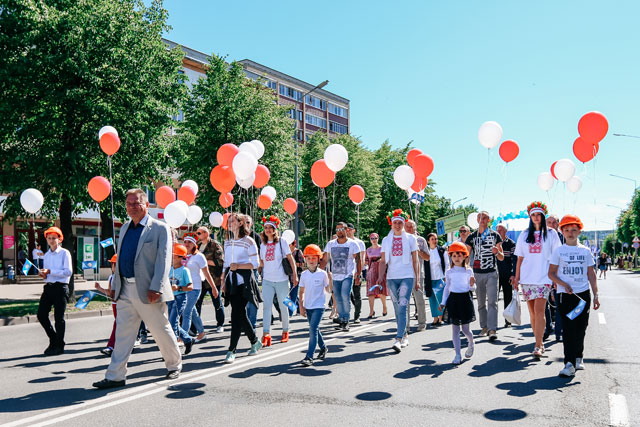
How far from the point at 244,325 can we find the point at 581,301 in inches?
159

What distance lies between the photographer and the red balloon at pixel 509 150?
10.3 m

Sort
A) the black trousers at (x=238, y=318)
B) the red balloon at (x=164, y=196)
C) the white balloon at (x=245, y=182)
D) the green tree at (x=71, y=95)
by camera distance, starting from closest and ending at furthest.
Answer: the black trousers at (x=238, y=318)
the white balloon at (x=245, y=182)
the red balloon at (x=164, y=196)
the green tree at (x=71, y=95)

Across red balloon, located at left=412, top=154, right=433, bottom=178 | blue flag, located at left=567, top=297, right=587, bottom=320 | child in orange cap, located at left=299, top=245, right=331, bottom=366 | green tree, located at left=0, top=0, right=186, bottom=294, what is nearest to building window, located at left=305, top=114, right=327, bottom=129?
green tree, located at left=0, top=0, right=186, bottom=294

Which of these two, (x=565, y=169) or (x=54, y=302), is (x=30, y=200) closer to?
(x=54, y=302)

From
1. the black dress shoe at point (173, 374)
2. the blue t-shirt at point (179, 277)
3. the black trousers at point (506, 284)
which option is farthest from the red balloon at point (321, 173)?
the black dress shoe at point (173, 374)

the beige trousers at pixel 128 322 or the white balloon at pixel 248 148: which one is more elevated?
the white balloon at pixel 248 148

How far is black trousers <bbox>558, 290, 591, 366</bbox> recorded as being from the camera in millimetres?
5988

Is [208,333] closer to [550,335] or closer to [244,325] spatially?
[244,325]

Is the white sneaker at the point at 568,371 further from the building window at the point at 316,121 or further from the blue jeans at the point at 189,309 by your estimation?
the building window at the point at 316,121

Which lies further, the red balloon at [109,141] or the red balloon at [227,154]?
the red balloon at [109,141]

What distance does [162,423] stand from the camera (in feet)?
14.1

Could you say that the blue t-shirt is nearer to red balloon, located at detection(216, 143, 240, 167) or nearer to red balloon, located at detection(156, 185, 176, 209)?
red balloon, located at detection(216, 143, 240, 167)

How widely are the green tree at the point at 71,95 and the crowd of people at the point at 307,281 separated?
25.8 ft

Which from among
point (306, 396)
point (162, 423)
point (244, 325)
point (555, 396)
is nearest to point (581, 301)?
point (555, 396)
